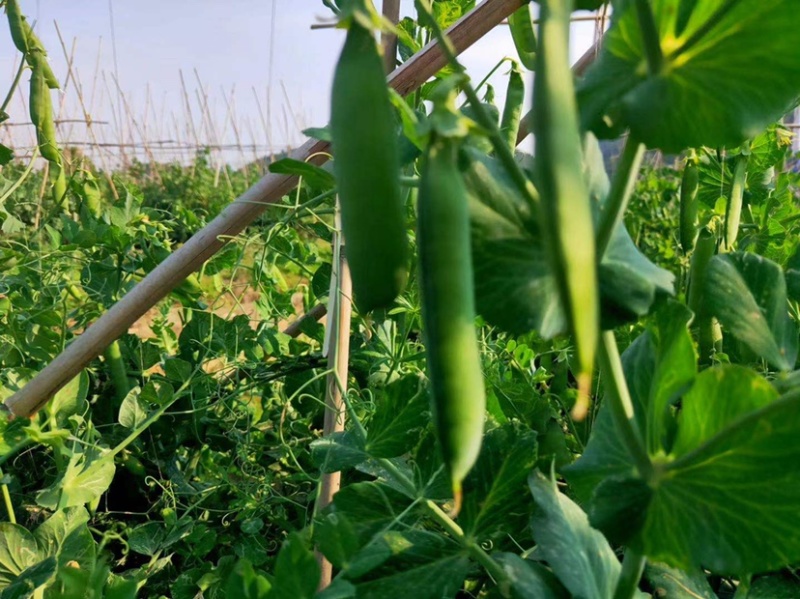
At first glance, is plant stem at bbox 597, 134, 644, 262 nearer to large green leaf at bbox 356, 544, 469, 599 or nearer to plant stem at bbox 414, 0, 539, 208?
plant stem at bbox 414, 0, 539, 208

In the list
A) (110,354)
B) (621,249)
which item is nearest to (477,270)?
(621,249)

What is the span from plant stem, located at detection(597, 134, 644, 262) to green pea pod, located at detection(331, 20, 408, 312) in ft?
0.47

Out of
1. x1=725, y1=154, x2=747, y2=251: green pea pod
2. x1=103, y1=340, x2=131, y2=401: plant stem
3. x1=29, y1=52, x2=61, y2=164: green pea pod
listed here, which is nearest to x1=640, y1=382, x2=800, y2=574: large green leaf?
x1=725, y1=154, x2=747, y2=251: green pea pod

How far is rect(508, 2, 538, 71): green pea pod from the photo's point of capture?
79 cm

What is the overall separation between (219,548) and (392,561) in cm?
66

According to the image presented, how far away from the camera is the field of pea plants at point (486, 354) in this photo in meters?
0.32

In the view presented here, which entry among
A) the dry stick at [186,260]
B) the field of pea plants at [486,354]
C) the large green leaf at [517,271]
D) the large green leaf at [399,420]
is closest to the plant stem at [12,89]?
the field of pea plants at [486,354]

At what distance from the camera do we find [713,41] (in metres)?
0.44

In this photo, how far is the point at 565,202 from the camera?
26 cm

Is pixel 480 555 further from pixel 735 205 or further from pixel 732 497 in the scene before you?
pixel 735 205

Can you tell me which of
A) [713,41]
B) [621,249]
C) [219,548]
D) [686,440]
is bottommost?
[219,548]

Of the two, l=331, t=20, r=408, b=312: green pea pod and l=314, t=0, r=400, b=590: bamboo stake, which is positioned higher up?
l=331, t=20, r=408, b=312: green pea pod

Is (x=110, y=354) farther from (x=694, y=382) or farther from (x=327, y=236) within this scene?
(x=694, y=382)

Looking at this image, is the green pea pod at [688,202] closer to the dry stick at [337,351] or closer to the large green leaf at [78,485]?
the dry stick at [337,351]
